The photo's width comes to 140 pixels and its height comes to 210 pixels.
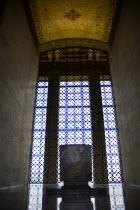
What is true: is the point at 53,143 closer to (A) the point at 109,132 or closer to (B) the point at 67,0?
(A) the point at 109,132

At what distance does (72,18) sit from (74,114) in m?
4.27

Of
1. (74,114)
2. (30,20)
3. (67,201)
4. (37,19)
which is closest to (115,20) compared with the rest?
(37,19)

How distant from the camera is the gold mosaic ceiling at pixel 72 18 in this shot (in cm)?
754

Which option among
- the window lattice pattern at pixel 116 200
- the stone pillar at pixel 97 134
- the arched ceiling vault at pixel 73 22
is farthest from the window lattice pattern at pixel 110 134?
the arched ceiling vault at pixel 73 22

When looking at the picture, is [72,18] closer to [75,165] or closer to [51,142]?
[51,142]

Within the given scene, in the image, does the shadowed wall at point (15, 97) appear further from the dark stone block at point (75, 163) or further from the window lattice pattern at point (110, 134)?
the window lattice pattern at point (110, 134)

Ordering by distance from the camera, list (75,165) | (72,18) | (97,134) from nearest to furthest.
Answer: (75,165) → (72,18) → (97,134)

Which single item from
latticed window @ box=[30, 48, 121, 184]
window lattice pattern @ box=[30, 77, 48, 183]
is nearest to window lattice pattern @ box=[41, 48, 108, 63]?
latticed window @ box=[30, 48, 121, 184]

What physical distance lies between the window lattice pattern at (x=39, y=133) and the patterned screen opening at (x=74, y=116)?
0.74m

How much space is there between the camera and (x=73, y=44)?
9742 mm

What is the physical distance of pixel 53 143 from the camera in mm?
9031

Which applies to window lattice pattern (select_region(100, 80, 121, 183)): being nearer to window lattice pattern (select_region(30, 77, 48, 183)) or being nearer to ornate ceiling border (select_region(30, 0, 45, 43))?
window lattice pattern (select_region(30, 77, 48, 183))

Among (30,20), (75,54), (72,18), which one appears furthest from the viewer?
(75,54)

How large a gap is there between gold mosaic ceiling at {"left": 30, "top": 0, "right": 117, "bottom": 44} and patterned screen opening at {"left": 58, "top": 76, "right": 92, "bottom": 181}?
7.36ft
